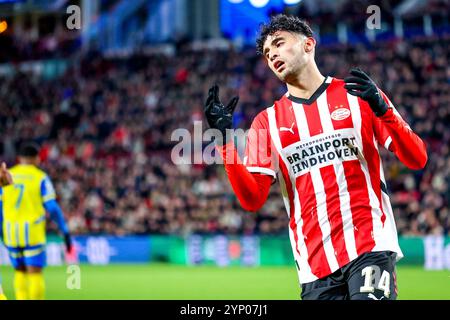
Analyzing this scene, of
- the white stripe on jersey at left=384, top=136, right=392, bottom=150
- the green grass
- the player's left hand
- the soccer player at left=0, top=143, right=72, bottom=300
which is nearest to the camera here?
the white stripe on jersey at left=384, top=136, right=392, bottom=150

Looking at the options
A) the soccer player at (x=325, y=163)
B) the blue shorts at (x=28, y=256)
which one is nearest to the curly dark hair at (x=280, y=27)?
the soccer player at (x=325, y=163)

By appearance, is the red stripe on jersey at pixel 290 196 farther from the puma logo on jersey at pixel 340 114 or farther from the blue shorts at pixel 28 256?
the blue shorts at pixel 28 256

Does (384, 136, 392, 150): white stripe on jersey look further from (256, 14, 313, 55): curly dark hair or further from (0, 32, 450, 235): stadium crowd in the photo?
(0, 32, 450, 235): stadium crowd

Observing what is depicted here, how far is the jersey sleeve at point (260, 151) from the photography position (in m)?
4.36

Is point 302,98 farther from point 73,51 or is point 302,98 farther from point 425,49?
point 73,51

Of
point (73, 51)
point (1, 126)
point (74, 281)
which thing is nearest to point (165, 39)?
point (73, 51)

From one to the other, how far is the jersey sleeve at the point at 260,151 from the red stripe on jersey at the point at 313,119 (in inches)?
9.7

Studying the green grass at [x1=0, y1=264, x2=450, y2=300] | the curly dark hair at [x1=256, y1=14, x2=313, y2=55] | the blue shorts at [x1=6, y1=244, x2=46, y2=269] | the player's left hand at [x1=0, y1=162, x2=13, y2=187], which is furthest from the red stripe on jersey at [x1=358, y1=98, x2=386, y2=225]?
the green grass at [x1=0, y1=264, x2=450, y2=300]

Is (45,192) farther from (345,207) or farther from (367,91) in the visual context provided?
(367,91)

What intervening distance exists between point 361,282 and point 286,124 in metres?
1.03

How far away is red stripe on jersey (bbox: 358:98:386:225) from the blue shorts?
6.02 meters

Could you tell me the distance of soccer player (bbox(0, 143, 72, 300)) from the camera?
30.4 ft

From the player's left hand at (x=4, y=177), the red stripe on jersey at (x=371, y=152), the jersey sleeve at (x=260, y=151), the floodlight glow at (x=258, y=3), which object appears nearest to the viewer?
the red stripe on jersey at (x=371, y=152)

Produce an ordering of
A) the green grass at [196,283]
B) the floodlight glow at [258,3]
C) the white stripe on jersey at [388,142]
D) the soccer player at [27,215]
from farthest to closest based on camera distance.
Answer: the floodlight glow at [258,3]
the green grass at [196,283]
the soccer player at [27,215]
the white stripe on jersey at [388,142]
